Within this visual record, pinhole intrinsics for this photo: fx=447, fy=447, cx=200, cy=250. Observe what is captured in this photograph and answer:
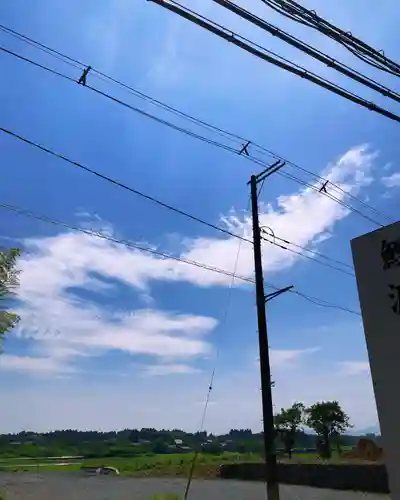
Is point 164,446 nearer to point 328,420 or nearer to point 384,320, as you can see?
point 328,420

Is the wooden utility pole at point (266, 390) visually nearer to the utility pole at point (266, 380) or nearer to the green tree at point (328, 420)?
the utility pole at point (266, 380)

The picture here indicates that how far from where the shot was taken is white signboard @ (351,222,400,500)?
3.38 metres

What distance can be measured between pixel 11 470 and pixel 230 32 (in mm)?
53452

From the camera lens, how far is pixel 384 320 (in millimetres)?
3613

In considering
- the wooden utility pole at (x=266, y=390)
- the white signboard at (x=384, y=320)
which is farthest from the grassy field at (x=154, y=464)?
the white signboard at (x=384, y=320)

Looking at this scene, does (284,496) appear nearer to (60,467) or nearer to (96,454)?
(96,454)

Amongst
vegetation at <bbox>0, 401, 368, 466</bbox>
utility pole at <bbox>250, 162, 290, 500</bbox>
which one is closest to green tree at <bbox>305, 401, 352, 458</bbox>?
vegetation at <bbox>0, 401, 368, 466</bbox>

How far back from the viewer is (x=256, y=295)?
9.76 meters

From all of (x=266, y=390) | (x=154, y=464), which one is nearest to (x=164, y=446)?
(x=154, y=464)

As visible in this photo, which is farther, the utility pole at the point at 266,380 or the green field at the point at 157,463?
the green field at the point at 157,463

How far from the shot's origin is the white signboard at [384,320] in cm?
338

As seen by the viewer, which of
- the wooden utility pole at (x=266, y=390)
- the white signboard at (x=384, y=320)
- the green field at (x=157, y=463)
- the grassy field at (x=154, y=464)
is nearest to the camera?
the white signboard at (x=384, y=320)

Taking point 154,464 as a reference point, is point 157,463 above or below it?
above

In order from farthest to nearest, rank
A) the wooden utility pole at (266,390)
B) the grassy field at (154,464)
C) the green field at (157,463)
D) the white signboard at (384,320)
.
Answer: the grassy field at (154,464) < the green field at (157,463) < the wooden utility pole at (266,390) < the white signboard at (384,320)
